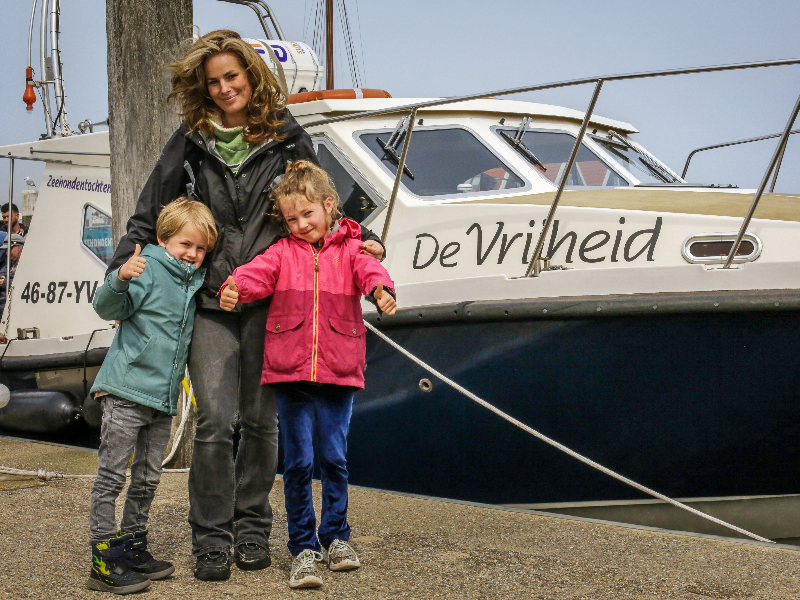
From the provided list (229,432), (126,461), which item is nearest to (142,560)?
(126,461)

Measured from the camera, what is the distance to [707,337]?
3.41 m

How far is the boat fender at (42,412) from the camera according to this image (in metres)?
5.21

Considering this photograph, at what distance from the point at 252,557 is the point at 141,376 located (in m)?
0.64

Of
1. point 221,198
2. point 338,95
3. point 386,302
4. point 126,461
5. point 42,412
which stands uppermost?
point 338,95

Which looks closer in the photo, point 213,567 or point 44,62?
point 213,567

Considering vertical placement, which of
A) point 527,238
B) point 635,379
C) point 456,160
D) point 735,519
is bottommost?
point 735,519

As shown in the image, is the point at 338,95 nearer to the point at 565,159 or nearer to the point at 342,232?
the point at 565,159

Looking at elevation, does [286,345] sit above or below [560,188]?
below

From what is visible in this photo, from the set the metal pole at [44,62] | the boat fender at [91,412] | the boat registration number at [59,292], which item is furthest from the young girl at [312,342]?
the metal pole at [44,62]

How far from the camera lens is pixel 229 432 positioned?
2.62 m

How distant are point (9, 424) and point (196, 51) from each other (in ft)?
12.3

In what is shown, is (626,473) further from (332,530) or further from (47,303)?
(47,303)

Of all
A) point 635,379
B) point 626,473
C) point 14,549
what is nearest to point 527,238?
point 635,379

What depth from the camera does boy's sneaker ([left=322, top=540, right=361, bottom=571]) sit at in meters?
2.59
